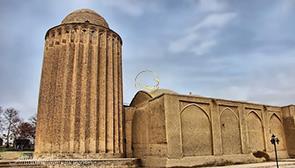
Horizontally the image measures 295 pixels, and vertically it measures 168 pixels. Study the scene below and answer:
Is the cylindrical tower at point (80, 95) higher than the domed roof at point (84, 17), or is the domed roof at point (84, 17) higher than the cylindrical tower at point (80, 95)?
the domed roof at point (84, 17)

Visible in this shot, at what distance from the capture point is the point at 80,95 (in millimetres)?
16469

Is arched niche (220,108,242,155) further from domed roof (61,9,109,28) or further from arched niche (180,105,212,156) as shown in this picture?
domed roof (61,9,109,28)

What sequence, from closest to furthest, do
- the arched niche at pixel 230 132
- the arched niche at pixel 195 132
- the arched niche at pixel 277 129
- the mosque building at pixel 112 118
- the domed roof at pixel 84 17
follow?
the mosque building at pixel 112 118, the arched niche at pixel 195 132, the arched niche at pixel 230 132, the domed roof at pixel 84 17, the arched niche at pixel 277 129

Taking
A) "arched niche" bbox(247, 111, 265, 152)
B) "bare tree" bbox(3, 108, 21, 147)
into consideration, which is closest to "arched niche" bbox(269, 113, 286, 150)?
"arched niche" bbox(247, 111, 265, 152)

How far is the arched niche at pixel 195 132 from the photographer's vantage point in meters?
15.6

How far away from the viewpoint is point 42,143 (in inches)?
633

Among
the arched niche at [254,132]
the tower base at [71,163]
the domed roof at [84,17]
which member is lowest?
the tower base at [71,163]

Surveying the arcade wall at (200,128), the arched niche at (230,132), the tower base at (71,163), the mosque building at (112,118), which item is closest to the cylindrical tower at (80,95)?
the mosque building at (112,118)

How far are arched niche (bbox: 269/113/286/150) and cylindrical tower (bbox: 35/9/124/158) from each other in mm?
12496

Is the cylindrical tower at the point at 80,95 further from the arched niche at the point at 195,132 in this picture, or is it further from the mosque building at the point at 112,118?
the arched niche at the point at 195,132

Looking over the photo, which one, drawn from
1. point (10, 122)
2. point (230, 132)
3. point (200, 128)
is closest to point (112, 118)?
point (200, 128)

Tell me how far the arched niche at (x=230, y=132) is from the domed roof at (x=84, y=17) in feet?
36.6

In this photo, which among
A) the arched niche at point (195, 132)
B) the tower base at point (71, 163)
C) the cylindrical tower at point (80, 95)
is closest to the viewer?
the tower base at point (71, 163)

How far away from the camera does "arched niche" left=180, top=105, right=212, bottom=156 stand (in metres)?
15.6
